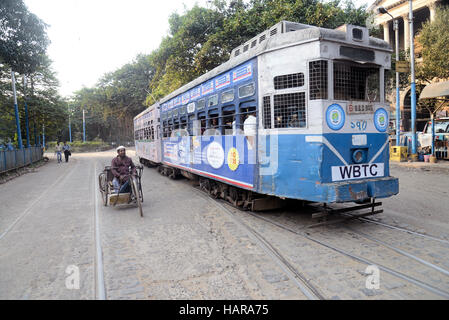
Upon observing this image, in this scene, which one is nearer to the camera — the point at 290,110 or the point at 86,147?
the point at 290,110

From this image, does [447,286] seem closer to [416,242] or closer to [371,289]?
[371,289]

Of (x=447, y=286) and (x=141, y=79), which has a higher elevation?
(x=141, y=79)

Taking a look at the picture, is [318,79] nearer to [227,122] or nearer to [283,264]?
[227,122]

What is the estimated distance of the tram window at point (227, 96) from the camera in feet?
22.9

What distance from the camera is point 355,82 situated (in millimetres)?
5641

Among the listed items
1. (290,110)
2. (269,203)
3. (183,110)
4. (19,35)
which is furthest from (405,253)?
(19,35)

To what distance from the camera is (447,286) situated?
3494 millimetres

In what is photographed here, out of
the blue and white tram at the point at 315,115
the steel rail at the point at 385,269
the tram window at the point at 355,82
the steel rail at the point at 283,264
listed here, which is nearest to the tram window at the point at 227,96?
the blue and white tram at the point at 315,115

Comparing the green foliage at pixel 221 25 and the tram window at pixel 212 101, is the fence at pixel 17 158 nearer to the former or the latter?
the green foliage at pixel 221 25

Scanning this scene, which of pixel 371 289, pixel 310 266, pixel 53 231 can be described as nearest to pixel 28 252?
pixel 53 231

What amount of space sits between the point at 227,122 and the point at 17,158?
1780 cm

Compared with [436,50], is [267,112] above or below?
below

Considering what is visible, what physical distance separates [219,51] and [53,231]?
15042 mm

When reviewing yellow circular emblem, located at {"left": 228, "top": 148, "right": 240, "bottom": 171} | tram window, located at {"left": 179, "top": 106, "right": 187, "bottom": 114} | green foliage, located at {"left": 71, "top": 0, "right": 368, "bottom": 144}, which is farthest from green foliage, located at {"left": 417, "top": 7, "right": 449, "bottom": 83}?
yellow circular emblem, located at {"left": 228, "top": 148, "right": 240, "bottom": 171}
